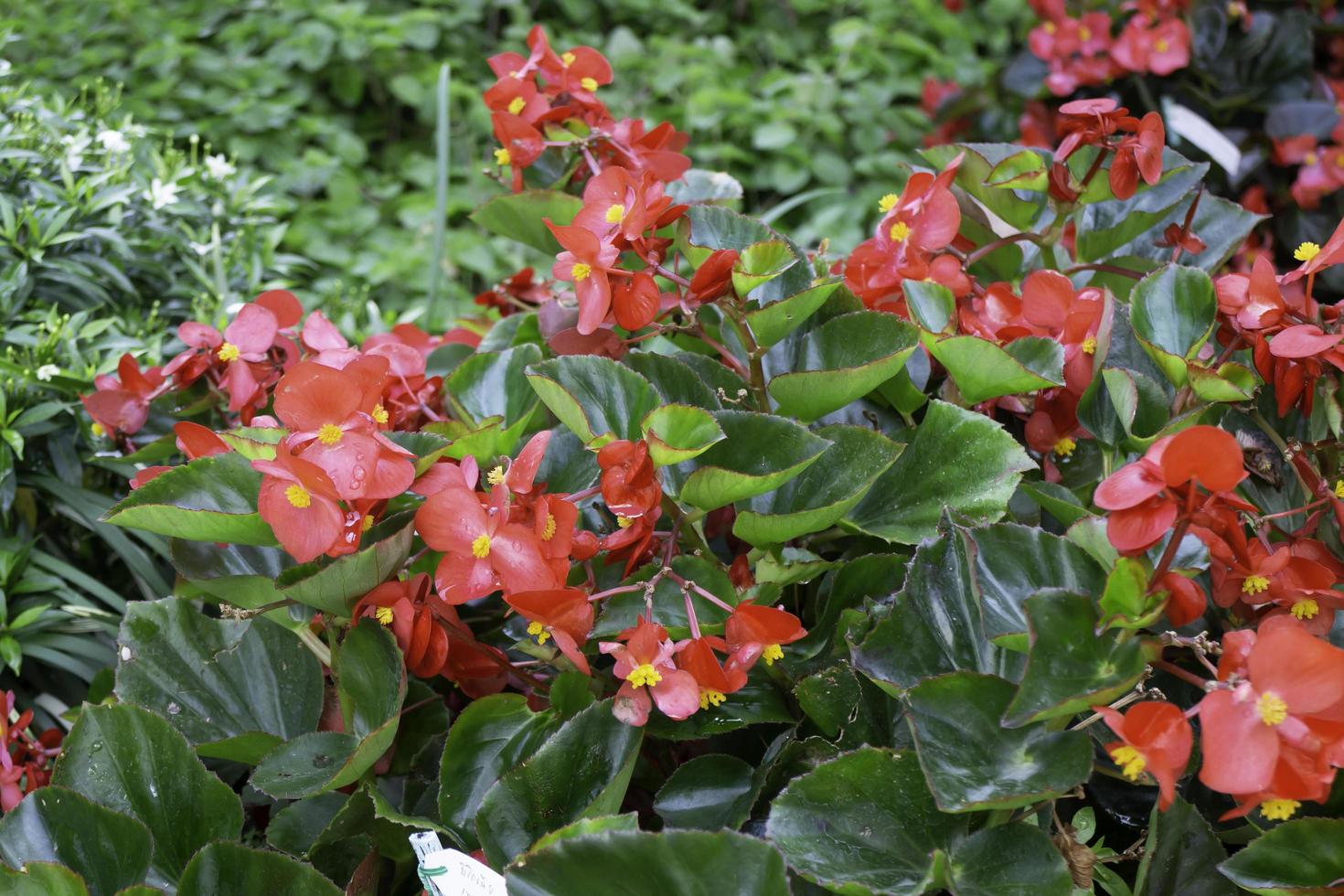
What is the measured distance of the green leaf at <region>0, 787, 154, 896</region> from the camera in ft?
1.85

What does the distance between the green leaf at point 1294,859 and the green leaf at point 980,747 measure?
0.10 metres

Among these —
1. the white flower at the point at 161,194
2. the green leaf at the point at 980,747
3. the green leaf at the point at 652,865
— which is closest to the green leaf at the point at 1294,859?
the green leaf at the point at 980,747

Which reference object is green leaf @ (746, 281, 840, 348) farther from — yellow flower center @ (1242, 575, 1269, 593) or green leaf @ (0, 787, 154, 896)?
green leaf @ (0, 787, 154, 896)

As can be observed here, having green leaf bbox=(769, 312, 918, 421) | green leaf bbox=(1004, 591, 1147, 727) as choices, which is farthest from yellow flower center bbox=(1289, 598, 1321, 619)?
green leaf bbox=(769, 312, 918, 421)

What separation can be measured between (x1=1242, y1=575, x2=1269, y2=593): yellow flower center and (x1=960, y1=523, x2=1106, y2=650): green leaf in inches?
2.9

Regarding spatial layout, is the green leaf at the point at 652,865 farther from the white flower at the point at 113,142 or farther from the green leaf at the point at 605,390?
the white flower at the point at 113,142

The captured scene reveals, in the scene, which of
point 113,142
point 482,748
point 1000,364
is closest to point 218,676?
point 482,748

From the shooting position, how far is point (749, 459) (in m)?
0.61

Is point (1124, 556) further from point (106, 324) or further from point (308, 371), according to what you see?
point (106, 324)

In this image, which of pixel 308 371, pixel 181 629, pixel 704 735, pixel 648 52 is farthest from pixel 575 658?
pixel 648 52

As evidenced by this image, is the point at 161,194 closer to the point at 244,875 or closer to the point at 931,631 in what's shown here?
the point at 244,875

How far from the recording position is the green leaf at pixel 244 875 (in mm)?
526

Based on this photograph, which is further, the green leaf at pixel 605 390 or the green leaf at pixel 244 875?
the green leaf at pixel 605 390

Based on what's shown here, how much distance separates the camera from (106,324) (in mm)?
1035
